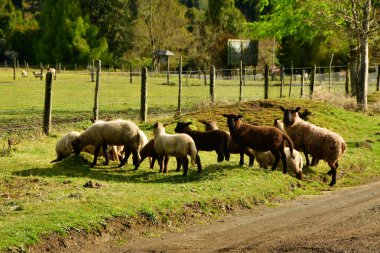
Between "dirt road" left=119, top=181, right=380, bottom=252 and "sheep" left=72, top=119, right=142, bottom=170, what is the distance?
3728 mm

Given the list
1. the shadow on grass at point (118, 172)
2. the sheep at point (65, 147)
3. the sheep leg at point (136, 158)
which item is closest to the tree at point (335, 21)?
the shadow on grass at point (118, 172)

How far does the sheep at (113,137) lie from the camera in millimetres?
14000

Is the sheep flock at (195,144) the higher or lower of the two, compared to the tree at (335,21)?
lower

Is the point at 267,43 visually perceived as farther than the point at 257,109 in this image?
Yes

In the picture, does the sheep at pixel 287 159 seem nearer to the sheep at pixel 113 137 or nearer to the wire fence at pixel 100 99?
the sheep at pixel 113 137

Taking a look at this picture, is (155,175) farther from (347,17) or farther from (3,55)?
(3,55)

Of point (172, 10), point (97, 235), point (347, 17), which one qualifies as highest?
point (172, 10)

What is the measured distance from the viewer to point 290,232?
9.99m

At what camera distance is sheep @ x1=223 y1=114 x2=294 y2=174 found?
14.0m

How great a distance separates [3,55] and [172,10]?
940 inches

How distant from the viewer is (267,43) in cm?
8612

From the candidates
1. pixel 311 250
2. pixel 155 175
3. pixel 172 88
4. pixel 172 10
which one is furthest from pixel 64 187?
pixel 172 10

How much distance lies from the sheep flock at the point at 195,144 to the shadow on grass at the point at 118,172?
0.60 ft

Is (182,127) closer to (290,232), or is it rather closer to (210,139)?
(210,139)
